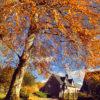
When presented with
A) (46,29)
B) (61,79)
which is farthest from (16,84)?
(61,79)

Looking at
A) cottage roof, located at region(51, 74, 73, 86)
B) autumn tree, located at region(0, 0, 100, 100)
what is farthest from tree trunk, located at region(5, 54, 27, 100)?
cottage roof, located at region(51, 74, 73, 86)

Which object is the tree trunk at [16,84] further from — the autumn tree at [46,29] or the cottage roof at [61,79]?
the cottage roof at [61,79]

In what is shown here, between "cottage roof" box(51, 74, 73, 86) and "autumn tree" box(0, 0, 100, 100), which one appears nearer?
"autumn tree" box(0, 0, 100, 100)

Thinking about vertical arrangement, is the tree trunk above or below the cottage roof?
below

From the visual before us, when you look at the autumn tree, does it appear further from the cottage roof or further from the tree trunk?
the cottage roof

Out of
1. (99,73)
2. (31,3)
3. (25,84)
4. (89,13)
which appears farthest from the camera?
(25,84)

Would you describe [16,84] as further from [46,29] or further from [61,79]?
[61,79]

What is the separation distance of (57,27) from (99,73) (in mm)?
6494

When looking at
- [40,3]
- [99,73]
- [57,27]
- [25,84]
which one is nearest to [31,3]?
[40,3]

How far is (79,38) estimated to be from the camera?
2384 cm

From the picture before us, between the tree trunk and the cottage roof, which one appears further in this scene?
the cottage roof

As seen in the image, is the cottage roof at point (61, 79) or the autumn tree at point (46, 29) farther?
the cottage roof at point (61, 79)

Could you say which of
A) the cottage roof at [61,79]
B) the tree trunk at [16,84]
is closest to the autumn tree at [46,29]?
the tree trunk at [16,84]

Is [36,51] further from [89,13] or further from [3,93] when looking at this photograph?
[3,93]
